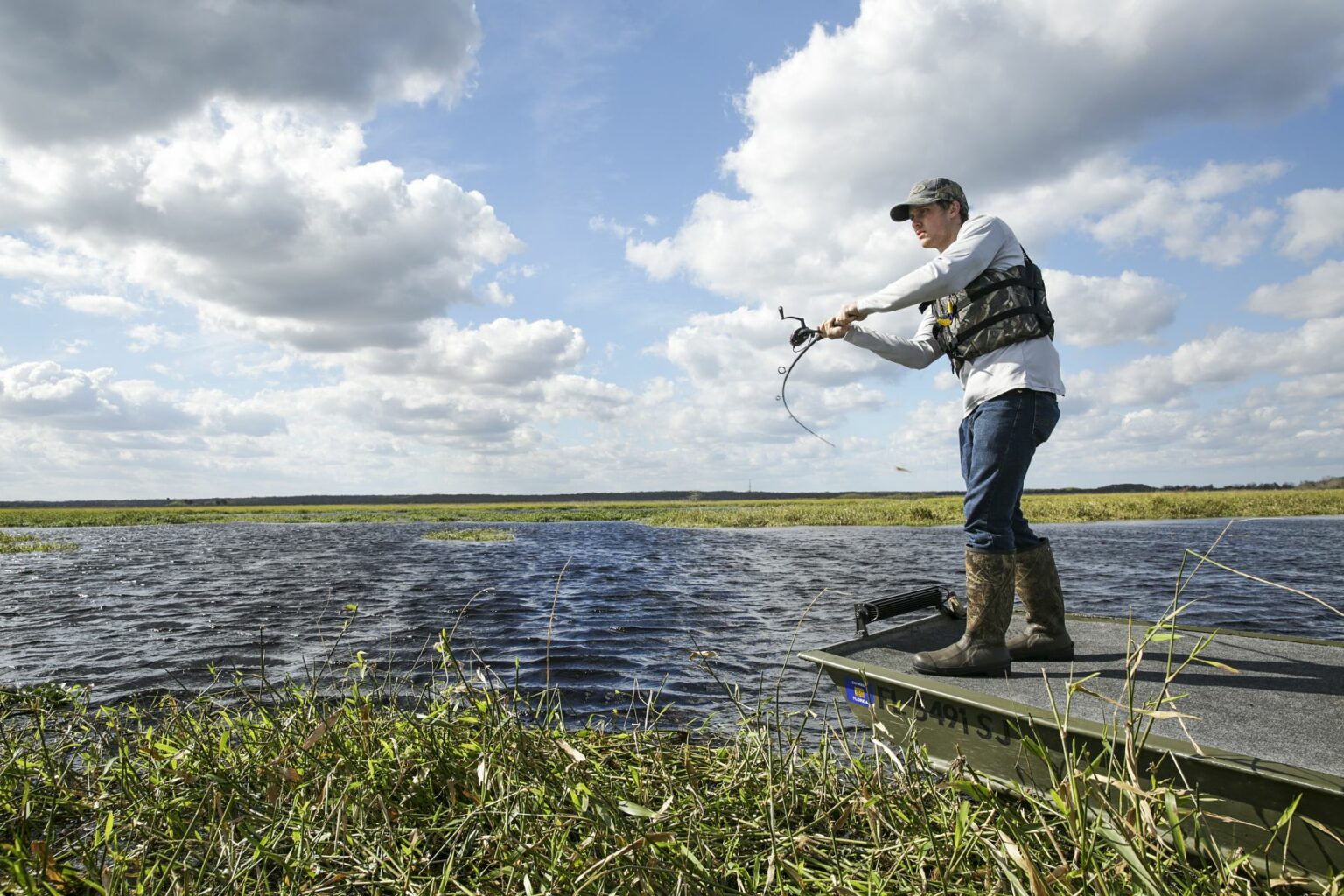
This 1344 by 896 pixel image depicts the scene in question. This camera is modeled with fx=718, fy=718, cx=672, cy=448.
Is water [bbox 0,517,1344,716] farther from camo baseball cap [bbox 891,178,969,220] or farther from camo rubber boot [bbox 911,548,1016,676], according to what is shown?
camo baseball cap [bbox 891,178,969,220]

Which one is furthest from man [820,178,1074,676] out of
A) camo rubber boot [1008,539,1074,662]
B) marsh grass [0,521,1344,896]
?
marsh grass [0,521,1344,896]

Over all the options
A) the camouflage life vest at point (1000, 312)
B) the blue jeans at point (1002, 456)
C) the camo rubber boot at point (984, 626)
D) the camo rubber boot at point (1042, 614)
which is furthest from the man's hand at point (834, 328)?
the camo rubber boot at point (1042, 614)

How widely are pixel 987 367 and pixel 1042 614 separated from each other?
6.15 ft

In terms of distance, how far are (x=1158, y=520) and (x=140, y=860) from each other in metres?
60.1

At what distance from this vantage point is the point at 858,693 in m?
4.58

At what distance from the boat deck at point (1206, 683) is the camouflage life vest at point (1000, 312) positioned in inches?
77.1

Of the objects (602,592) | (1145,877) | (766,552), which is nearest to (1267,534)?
(766,552)

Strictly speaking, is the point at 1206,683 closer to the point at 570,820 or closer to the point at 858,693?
the point at 858,693

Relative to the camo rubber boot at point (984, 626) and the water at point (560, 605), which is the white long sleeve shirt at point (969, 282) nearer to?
the camo rubber boot at point (984, 626)

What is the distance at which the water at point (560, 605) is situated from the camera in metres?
8.80

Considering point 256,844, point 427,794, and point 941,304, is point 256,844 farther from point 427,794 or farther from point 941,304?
point 941,304

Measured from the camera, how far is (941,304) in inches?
193

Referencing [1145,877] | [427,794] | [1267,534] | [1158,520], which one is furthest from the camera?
[1158,520]

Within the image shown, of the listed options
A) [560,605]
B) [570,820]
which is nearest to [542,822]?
[570,820]
